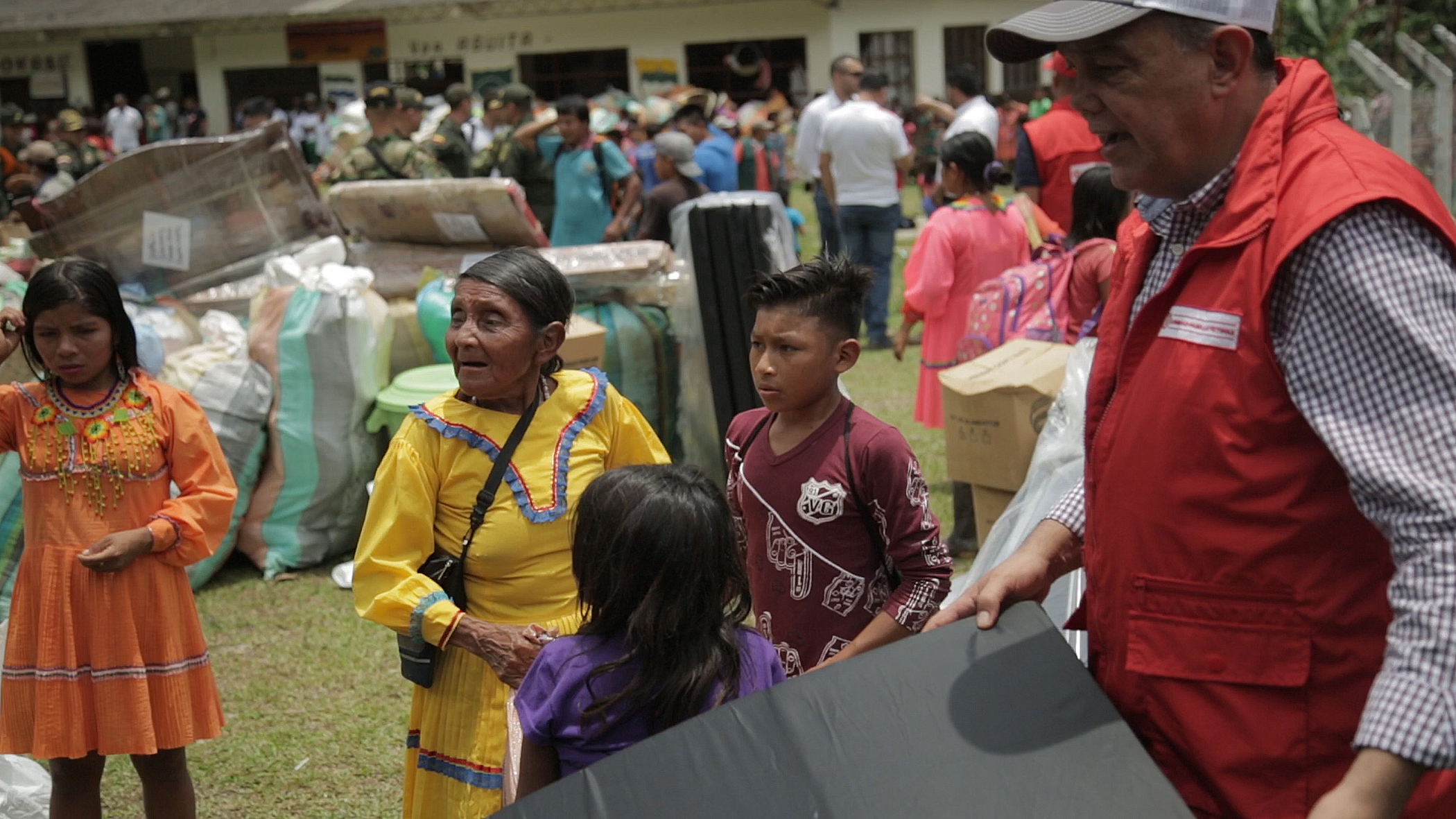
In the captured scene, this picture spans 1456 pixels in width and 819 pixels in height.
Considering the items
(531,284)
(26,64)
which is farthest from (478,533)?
(26,64)

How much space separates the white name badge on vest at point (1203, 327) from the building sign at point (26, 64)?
32.8 meters

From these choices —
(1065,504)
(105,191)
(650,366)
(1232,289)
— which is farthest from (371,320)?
(1232,289)

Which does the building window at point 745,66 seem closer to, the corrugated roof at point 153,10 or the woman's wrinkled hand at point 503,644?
the corrugated roof at point 153,10

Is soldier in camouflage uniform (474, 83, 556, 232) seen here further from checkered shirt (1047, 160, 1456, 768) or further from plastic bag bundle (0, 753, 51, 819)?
checkered shirt (1047, 160, 1456, 768)

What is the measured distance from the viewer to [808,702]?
1661 millimetres

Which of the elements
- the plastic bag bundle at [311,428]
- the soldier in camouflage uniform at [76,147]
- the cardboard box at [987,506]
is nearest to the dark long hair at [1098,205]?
the cardboard box at [987,506]

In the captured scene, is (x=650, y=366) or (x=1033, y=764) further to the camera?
(x=650, y=366)

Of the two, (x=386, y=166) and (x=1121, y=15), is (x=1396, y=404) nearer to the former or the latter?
(x=1121, y=15)

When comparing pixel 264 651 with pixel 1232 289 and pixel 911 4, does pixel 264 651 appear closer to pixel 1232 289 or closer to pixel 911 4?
pixel 1232 289

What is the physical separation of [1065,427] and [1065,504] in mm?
2440

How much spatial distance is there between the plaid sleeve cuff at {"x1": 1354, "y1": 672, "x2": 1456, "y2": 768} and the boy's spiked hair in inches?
63.1

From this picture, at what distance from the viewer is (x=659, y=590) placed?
1.92m

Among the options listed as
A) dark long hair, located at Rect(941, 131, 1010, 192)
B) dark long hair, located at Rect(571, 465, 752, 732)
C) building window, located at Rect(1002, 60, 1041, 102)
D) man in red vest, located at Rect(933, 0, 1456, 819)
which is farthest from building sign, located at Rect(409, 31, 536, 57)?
man in red vest, located at Rect(933, 0, 1456, 819)

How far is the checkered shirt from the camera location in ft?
4.15
